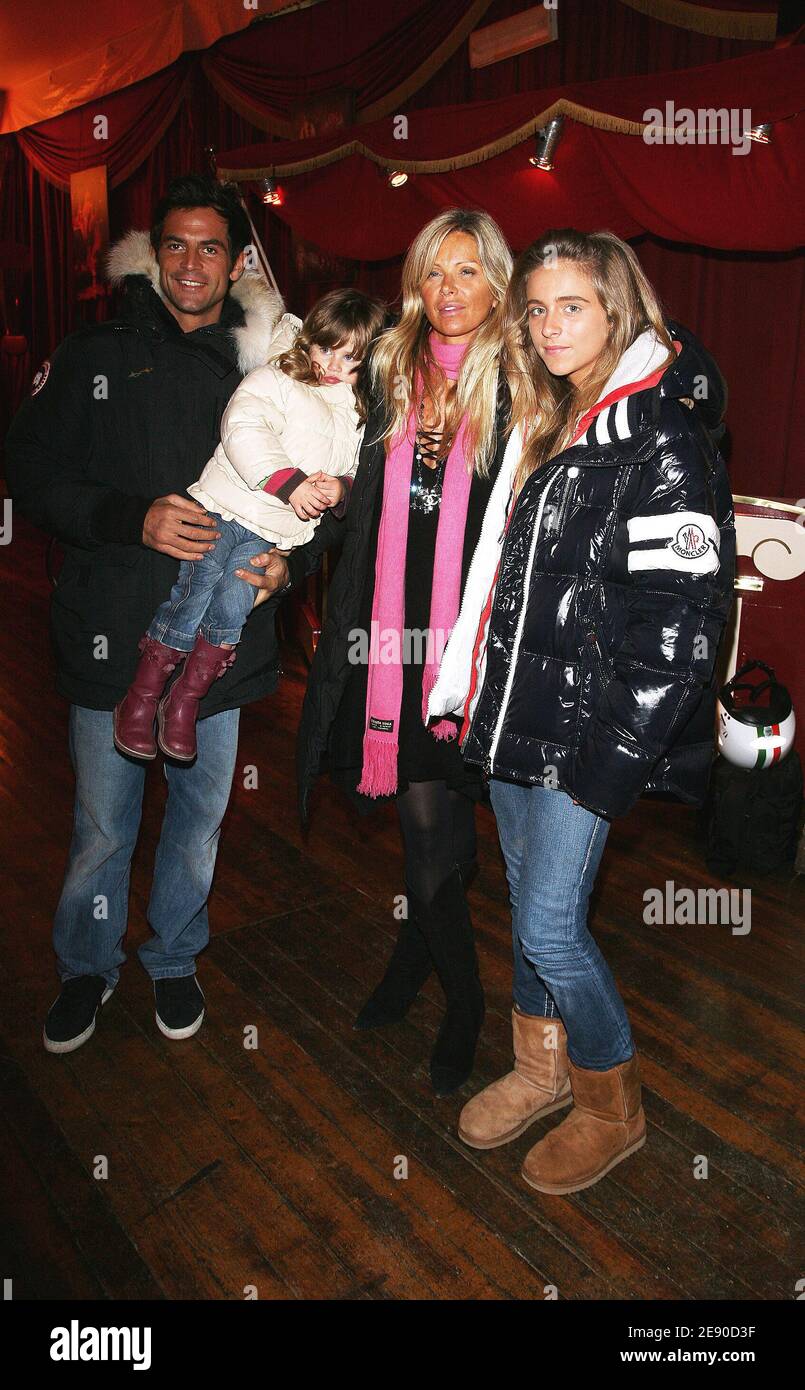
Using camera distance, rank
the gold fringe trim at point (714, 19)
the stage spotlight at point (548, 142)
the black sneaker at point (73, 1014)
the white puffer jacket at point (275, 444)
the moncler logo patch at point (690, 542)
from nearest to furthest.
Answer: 1. the moncler logo patch at point (690, 542)
2. the white puffer jacket at point (275, 444)
3. the black sneaker at point (73, 1014)
4. the gold fringe trim at point (714, 19)
5. the stage spotlight at point (548, 142)

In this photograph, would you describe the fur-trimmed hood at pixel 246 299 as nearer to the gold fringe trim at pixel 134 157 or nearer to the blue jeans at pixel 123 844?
the blue jeans at pixel 123 844

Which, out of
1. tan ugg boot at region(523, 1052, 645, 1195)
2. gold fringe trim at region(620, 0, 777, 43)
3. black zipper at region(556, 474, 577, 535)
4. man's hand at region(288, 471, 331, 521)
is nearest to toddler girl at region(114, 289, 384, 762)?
man's hand at region(288, 471, 331, 521)

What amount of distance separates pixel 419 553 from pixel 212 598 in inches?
17.7

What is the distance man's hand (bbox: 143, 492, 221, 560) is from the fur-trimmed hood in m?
0.38

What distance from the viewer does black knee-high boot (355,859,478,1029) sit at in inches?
93.8

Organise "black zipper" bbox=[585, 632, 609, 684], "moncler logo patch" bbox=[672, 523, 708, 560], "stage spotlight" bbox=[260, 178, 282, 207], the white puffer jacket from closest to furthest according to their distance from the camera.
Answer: "moncler logo patch" bbox=[672, 523, 708, 560] → "black zipper" bbox=[585, 632, 609, 684] → the white puffer jacket → "stage spotlight" bbox=[260, 178, 282, 207]

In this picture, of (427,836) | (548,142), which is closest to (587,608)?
(427,836)

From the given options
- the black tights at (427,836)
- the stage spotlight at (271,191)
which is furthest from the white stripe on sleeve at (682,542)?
the stage spotlight at (271,191)

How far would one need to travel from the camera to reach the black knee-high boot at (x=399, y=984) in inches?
93.8

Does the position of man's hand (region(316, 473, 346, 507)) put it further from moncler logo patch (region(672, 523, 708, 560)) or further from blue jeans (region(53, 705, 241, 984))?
moncler logo patch (region(672, 523, 708, 560))

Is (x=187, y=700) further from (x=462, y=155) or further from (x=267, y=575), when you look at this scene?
(x=462, y=155)

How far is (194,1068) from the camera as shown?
228 cm

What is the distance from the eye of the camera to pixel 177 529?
191cm
